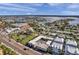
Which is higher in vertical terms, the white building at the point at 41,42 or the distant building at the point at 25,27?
the distant building at the point at 25,27

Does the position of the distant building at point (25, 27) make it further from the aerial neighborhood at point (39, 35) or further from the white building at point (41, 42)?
the white building at point (41, 42)

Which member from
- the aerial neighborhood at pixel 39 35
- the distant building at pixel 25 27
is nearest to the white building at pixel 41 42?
the aerial neighborhood at pixel 39 35

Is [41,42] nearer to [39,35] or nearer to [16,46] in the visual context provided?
[39,35]

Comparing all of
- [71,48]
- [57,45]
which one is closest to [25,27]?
[57,45]

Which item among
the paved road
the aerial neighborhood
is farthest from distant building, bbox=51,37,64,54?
the paved road
